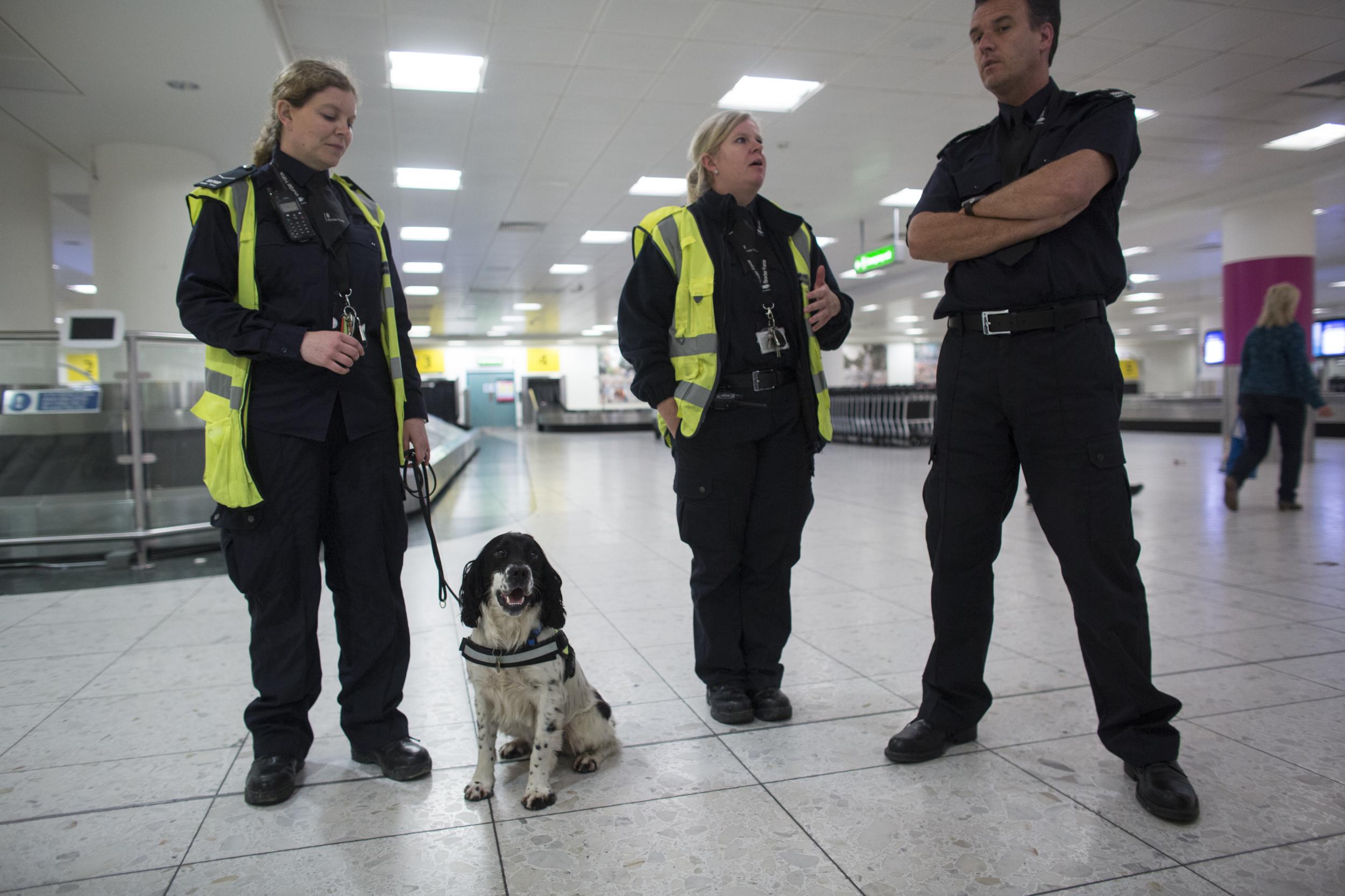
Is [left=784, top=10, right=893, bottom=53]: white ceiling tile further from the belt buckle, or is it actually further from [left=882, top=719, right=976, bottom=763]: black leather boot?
[left=882, top=719, right=976, bottom=763]: black leather boot

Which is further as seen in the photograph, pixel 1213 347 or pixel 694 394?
pixel 1213 347

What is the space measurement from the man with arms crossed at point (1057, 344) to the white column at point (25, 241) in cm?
1018

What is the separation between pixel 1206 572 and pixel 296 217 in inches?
183

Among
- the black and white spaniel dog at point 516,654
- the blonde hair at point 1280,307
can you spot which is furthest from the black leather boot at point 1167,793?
the blonde hair at point 1280,307

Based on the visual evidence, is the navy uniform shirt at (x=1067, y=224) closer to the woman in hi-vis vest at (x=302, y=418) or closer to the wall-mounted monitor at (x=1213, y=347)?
the woman in hi-vis vest at (x=302, y=418)

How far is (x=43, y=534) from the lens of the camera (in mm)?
5605

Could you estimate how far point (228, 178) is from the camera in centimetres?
206

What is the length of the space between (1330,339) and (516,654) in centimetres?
2429

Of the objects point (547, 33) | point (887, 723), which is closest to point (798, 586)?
point (887, 723)

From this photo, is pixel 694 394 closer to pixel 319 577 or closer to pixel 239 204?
pixel 319 577

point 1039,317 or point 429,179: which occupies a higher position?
point 429,179

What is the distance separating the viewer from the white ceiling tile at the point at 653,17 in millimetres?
6117

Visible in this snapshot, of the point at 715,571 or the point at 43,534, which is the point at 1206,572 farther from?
the point at 43,534

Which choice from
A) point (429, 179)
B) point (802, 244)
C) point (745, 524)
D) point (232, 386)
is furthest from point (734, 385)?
point (429, 179)
